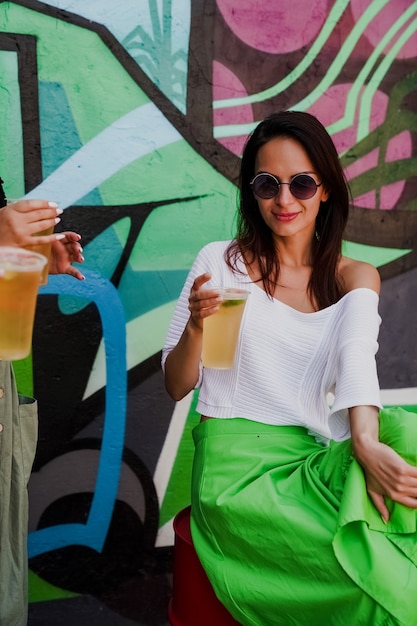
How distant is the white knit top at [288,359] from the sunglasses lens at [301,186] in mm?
315

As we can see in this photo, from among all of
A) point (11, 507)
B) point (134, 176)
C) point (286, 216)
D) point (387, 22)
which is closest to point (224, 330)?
point (286, 216)

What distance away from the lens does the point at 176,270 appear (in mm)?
3271

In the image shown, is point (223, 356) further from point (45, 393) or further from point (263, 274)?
point (45, 393)

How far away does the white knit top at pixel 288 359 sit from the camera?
239 cm

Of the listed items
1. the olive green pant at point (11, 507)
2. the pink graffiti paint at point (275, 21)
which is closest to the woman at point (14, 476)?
the olive green pant at point (11, 507)

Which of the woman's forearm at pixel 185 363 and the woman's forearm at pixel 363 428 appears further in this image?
the woman's forearm at pixel 185 363

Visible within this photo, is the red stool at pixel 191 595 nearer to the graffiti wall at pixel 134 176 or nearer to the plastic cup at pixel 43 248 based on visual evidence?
the plastic cup at pixel 43 248

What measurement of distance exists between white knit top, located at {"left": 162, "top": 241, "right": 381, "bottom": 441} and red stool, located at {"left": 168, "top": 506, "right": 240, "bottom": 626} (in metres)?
0.40

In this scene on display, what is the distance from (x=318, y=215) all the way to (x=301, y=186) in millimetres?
309

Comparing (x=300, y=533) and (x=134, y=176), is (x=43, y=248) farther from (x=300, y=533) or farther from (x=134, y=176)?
(x=134, y=176)

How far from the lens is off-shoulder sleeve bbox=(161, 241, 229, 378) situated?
2.53 m

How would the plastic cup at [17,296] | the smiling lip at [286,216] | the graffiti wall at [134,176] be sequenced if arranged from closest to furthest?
the plastic cup at [17,296] < the smiling lip at [286,216] < the graffiti wall at [134,176]

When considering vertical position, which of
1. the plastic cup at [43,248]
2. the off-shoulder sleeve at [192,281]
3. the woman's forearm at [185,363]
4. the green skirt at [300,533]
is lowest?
the green skirt at [300,533]

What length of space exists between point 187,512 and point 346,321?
29.2 inches
